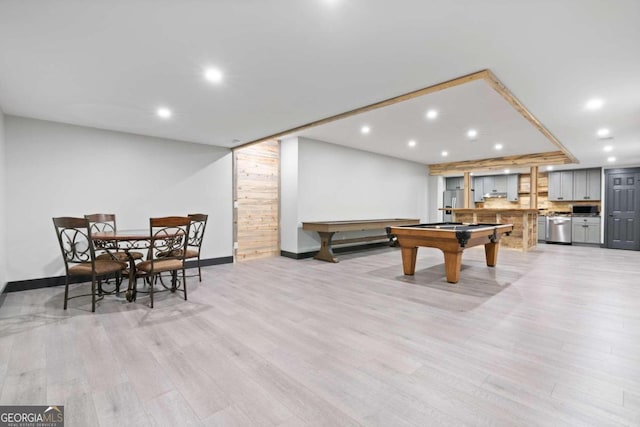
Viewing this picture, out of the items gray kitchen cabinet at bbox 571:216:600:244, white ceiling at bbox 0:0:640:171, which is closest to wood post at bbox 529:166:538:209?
gray kitchen cabinet at bbox 571:216:600:244

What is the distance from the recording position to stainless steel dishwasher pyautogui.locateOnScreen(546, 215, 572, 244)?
8664 mm

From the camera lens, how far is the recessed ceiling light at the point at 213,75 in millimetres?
2662

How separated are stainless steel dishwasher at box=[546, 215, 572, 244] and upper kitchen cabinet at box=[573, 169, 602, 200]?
757mm

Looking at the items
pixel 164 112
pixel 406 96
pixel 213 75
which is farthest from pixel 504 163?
pixel 164 112

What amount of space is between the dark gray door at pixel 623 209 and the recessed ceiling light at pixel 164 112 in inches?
429

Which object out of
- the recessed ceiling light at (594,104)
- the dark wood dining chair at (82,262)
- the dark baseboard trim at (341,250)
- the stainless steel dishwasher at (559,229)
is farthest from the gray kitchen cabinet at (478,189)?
the dark wood dining chair at (82,262)

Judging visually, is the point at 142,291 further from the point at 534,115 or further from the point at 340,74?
the point at 534,115

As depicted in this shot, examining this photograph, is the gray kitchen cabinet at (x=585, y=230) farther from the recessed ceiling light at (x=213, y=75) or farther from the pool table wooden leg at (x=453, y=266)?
the recessed ceiling light at (x=213, y=75)

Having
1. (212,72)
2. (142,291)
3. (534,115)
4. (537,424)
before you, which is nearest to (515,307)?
(537,424)

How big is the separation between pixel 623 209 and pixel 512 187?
2.67 m

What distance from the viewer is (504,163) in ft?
25.9

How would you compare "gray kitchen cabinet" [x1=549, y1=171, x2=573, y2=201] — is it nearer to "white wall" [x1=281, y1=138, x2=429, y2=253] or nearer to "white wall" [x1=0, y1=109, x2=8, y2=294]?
"white wall" [x1=281, y1=138, x2=429, y2=253]

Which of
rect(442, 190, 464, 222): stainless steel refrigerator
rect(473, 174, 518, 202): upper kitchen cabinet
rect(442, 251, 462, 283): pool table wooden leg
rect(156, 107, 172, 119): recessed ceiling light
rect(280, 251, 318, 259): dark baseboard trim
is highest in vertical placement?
rect(156, 107, 172, 119): recessed ceiling light

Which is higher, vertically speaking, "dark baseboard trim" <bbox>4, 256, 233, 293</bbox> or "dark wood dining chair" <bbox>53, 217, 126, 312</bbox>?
"dark wood dining chair" <bbox>53, 217, 126, 312</bbox>
